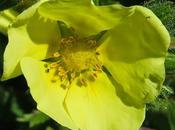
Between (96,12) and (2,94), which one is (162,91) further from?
(2,94)

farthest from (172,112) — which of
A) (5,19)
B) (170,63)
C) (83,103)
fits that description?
(5,19)

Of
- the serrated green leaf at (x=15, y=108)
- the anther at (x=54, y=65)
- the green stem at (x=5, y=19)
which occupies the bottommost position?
the serrated green leaf at (x=15, y=108)

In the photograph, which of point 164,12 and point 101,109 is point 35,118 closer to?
point 101,109

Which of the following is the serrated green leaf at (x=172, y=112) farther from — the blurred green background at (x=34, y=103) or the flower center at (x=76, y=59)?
the flower center at (x=76, y=59)

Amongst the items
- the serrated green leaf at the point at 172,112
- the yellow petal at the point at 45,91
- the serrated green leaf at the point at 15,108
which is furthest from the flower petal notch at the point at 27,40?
the serrated green leaf at the point at 15,108

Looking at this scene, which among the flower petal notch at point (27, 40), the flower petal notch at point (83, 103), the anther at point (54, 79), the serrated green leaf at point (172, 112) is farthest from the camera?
the serrated green leaf at point (172, 112)

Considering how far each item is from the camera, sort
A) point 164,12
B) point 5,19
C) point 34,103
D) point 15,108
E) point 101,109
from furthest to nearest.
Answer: point 15,108
point 34,103
point 164,12
point 101,109
point 5,19

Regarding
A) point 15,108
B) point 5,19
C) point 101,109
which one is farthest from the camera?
point 15,108
